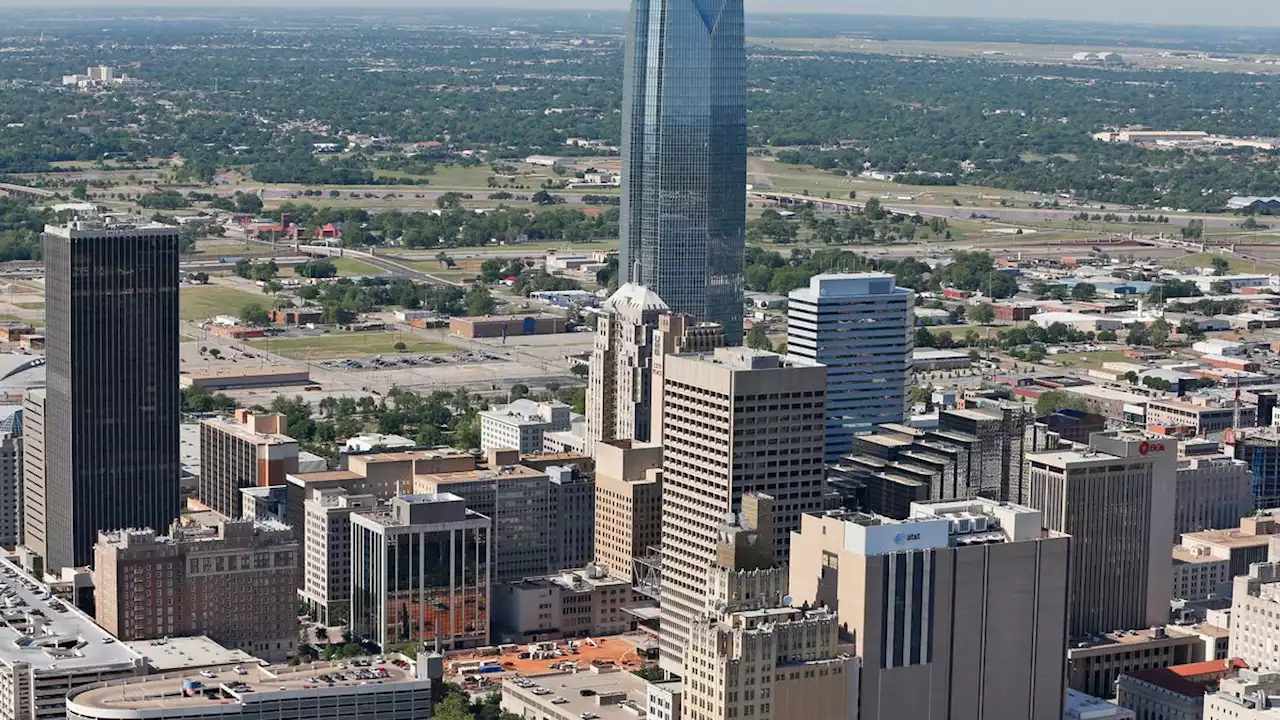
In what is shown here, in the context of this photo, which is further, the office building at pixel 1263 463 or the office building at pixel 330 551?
the office building at pixel 1263 463

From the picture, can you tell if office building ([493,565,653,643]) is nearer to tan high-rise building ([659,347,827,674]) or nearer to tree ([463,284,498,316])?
tan high-rise building ([659,347,827,674])

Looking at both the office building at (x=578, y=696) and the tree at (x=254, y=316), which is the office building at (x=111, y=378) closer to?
the office building at (x=578, y=696)

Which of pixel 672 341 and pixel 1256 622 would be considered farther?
pixel 672 341

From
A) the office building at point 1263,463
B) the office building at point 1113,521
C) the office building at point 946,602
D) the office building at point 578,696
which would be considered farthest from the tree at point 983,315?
the office building at point 946,602

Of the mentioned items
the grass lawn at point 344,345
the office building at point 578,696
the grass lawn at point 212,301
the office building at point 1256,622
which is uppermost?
the office building at point 1256,622

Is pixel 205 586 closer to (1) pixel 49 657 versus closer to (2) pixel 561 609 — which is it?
(1) pixel 49 657

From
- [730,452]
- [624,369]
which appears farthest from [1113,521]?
[624,369]
